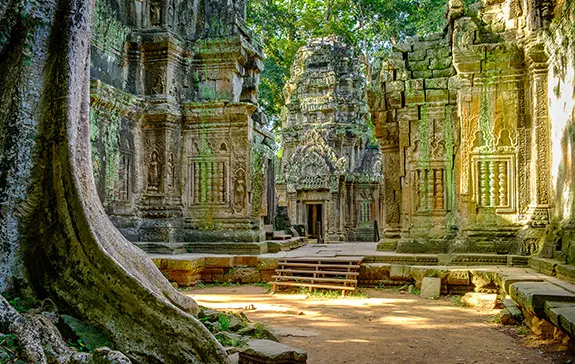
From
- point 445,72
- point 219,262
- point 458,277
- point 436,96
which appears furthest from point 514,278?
point 219,262

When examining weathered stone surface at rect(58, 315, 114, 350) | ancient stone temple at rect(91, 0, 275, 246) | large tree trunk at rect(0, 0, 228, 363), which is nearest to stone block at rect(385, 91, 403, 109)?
ancient stone temple at rect(91, 0, 275, 246)

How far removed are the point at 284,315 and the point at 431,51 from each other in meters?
6.41

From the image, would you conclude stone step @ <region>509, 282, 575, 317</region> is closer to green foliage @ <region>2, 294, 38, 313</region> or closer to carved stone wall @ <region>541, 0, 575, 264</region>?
carved stone wall @ <region>541, 0, 575, 264</region>

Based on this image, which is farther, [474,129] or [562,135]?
[474,129]

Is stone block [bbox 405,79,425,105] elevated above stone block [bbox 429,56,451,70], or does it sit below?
below

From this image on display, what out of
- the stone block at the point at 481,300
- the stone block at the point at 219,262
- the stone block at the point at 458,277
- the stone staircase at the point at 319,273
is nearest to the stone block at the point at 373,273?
the stone staircase at the point at 319,273

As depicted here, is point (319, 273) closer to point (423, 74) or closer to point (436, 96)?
point (436, 96)

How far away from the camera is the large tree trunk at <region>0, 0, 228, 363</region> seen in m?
3.31

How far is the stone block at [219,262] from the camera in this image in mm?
9664

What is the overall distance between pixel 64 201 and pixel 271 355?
6.09 feet

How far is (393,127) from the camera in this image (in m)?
10.9

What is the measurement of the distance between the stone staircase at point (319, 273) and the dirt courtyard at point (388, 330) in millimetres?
→ 418

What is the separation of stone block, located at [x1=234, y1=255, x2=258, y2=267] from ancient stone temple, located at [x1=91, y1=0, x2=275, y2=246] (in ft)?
1.78

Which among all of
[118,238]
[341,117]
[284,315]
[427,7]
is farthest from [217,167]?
[427,7]
